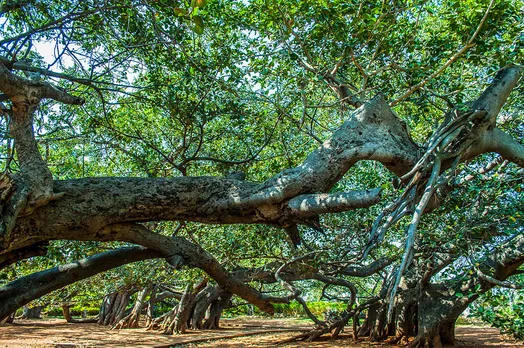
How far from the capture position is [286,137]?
29.6ft

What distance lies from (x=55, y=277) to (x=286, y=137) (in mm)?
5768

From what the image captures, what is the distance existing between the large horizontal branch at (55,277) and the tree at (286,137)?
4 centimetres

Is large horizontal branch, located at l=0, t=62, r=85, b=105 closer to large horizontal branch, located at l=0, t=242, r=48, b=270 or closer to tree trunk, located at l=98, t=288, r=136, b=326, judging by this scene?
large horizontal branch, located at l=0, t=242, r=48, b=270

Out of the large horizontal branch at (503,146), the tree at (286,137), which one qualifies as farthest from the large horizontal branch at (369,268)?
the large horizontal branch at (503,146)

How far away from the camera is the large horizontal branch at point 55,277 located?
154 inches

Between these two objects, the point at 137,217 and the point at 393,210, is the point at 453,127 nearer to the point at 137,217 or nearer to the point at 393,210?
the point at 393,210

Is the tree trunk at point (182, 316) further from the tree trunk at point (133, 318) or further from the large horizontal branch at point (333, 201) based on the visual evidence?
the large horizontal branch at point (333, 201)

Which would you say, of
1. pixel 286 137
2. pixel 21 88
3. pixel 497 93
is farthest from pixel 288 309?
pixel 21 88

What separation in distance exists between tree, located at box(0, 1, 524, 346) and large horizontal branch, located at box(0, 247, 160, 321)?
45mm

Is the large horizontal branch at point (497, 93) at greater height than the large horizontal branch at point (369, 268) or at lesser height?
greater

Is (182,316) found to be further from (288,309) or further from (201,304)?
(288,309)

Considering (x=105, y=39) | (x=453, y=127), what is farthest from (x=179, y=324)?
(x=453, y=127)

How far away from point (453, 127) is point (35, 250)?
13.4ft

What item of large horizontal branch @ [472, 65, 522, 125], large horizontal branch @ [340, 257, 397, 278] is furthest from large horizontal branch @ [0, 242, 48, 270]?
large horizontal branch @ [340, 257, 397, 278]
